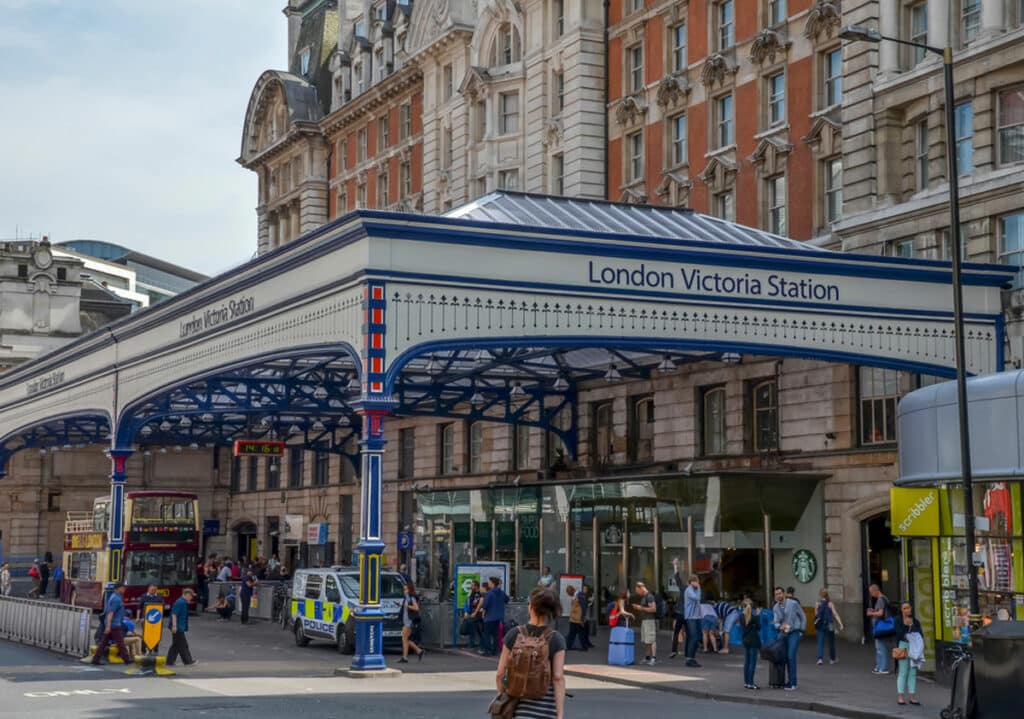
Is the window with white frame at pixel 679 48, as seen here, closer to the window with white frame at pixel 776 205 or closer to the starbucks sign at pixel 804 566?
the window with white frame at pixel 776 205

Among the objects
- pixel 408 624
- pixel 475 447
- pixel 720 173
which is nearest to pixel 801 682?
pixel 408 624

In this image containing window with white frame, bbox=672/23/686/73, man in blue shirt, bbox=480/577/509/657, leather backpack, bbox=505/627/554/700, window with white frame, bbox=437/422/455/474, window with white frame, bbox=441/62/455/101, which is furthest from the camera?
window with white frame, bbox=441/62/455/101

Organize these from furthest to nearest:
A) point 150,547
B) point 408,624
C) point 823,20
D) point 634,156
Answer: point 150,547 < point 634,156 < point 823,20 < point 408,624

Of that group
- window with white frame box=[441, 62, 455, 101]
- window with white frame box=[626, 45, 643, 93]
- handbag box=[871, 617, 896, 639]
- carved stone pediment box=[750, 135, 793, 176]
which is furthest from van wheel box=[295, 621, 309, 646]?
window with white frame box=[441, 62, 455, 101]

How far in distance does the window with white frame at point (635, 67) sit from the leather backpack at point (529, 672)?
37032mm

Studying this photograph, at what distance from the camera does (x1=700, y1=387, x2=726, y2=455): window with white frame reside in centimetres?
4156

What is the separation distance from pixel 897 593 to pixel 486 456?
68.0ft

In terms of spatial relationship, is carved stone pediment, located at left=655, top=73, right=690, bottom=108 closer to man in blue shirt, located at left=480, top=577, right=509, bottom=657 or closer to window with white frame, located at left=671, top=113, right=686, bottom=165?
window with white frame, located at left=671, top=113, right=686, bottom=165

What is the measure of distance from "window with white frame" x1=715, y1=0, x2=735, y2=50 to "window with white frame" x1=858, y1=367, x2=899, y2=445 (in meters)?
11.4

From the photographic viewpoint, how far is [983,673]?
18.9 meters

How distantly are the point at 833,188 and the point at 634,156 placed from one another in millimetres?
10127

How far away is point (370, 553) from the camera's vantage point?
27.7m

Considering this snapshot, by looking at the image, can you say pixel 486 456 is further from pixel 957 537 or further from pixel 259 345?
pixel 957 537

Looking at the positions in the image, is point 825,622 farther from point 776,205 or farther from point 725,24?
point 725,24
